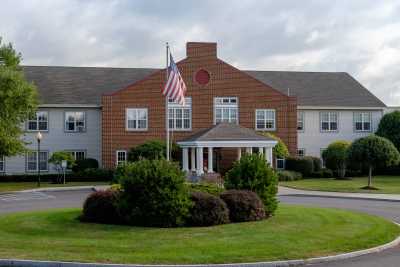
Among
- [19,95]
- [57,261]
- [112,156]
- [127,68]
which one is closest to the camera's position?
[57,261]

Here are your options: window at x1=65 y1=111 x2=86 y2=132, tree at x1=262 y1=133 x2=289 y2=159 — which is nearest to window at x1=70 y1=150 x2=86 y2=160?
window at x1=65 y1=111 x2=86 y2=132

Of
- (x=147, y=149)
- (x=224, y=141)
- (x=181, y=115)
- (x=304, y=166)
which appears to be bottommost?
(x=304, y=166)

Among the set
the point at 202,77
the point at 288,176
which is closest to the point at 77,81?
the point at 202,77

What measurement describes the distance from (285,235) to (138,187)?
13.6 feet

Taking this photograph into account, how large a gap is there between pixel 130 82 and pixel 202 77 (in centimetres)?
826

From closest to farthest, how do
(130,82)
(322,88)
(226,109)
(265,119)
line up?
(226,109) → (265,119) → (130,82) → (322,88)

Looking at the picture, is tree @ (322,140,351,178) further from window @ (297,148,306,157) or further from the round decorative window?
the round decorative window

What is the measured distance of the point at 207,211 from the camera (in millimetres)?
17453

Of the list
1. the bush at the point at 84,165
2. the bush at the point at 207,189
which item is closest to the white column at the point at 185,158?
the bush at the point at 84,165

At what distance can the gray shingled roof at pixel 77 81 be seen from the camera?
5234 centimetres

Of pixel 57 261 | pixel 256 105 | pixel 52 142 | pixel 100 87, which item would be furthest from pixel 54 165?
pixel 57 261

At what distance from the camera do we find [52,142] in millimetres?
51562

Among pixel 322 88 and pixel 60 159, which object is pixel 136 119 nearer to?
pixel 60 159

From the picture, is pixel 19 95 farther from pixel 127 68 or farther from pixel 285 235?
pixel 285 235
